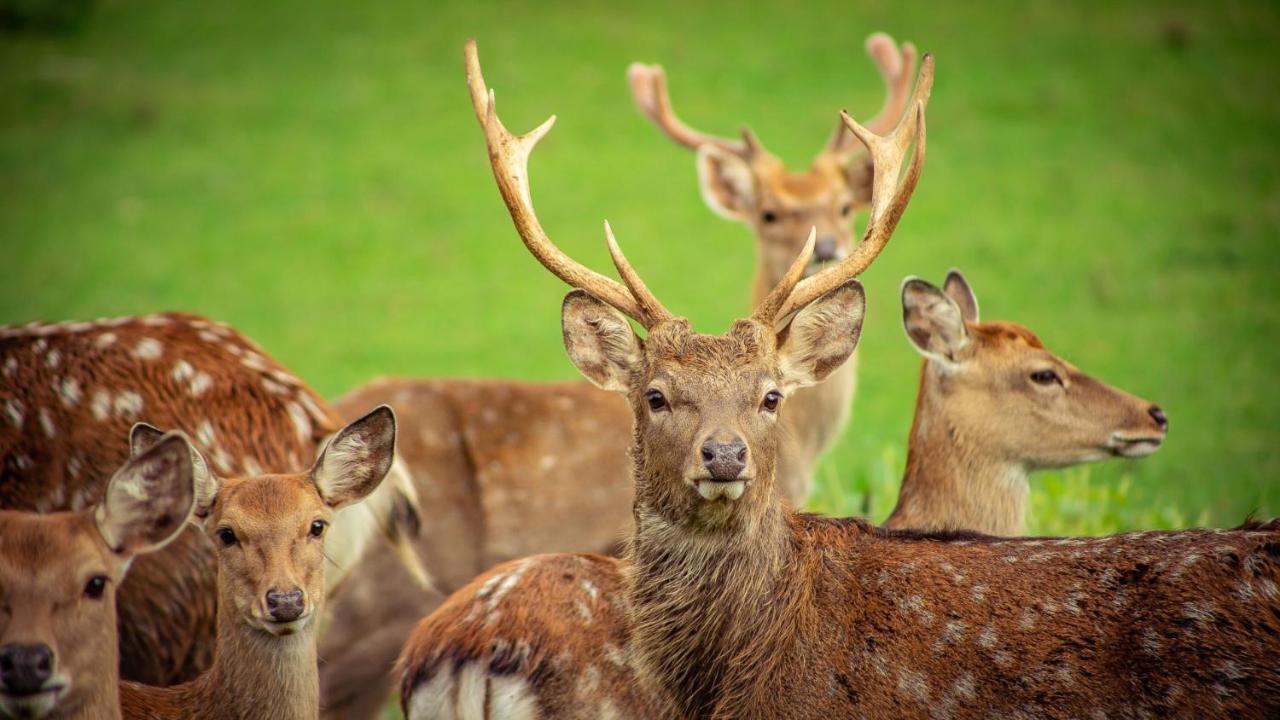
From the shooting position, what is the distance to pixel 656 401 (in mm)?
4262

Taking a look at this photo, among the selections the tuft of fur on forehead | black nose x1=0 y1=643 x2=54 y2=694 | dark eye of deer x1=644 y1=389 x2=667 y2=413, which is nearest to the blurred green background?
the tuft of fur on forehead

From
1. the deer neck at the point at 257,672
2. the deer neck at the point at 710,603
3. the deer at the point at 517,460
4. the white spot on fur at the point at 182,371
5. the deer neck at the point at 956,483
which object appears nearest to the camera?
the deer neck at the point at 257,672

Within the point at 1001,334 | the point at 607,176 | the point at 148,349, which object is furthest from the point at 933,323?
the point at 607,176

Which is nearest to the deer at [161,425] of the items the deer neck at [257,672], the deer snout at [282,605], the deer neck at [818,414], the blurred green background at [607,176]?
the deer neck at [257,672]

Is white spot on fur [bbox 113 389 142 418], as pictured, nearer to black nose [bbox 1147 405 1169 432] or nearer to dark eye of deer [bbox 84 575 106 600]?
dark eye of deer [bbox 84 575 106 600]

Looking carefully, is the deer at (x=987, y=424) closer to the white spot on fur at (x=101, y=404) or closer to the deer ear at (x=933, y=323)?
the deer ear at (x=933, y=323)

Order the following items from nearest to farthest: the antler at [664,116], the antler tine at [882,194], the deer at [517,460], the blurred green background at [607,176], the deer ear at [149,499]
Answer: the deer ear at [149,499] → the antler tine at [882,194] → the deer at [517,460] → the antler at [664,116] → the blurred green background at [607,176]

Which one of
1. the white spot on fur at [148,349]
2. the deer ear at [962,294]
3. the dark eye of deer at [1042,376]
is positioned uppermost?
the deer ear at [962,294]

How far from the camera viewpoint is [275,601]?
13.0 ft

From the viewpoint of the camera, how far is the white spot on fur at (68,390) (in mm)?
4844

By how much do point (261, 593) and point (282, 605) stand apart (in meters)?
0.07

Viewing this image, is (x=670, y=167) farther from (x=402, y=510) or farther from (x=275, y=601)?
(x=275, y=601)

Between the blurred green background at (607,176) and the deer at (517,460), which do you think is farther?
the blurred green background at (607,176)

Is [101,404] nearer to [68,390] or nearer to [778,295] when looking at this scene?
[68,390]
